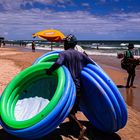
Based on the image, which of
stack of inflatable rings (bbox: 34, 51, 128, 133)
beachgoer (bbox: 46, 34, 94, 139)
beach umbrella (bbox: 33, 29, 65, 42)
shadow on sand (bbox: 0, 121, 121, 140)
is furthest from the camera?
beach umbrella (bbox: 33, 29, 65, 42)

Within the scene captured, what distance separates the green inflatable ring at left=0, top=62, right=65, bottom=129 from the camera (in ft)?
16.3

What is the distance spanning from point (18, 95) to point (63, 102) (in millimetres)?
1315

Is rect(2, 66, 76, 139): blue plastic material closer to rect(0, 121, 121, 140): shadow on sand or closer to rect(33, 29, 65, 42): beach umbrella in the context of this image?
rect(0, 121, 121, 140): shadow on sand

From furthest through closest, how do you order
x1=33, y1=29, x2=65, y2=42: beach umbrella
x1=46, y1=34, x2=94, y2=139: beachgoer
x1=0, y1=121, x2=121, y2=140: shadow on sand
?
x1=33, y1=29, x2=65, y2=42: beach umbrella < x1=0, y1=121, x2=121, y2=140: shadow on sand < x1=46, y1=34, x2=94, y2=139: beachgoer

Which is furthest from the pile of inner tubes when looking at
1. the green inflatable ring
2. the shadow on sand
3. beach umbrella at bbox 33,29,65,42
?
beach umbrella at bbox 33,29,65,42

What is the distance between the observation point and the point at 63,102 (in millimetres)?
4980

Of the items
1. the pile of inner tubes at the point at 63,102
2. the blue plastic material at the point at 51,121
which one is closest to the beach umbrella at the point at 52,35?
the pile of inner tubes at the point at 63,102

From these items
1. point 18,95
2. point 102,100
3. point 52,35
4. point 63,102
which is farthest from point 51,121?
point 52,35

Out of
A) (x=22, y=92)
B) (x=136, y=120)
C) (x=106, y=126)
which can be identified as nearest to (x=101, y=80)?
(x=106, y=126)

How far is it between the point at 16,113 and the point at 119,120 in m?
1.75

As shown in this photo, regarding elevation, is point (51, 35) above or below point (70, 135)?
above

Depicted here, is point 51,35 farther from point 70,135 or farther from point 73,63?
point 73,63

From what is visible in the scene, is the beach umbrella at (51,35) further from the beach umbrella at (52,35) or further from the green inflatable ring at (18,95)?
the green inflatable ring at (18,95)

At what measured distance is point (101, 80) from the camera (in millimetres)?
5434
